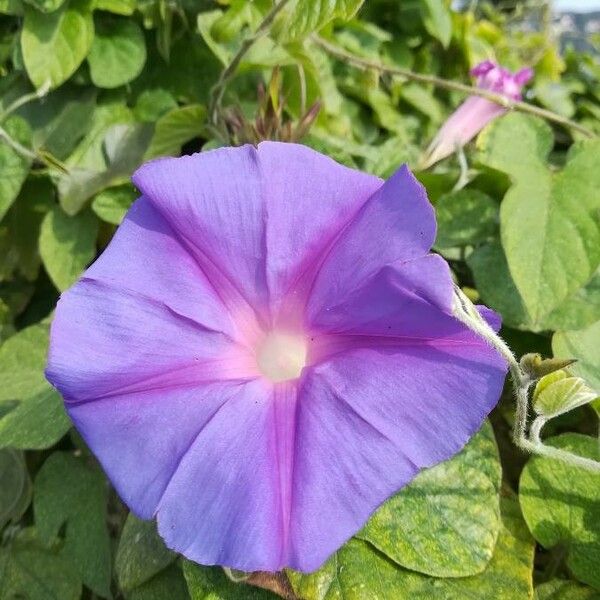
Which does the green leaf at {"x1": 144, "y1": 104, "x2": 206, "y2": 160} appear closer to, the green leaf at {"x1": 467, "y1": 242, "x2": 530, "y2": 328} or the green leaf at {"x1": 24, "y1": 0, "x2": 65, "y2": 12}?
the green leaf at {"x1": 24, "y1": 0, "x2": 65, "y2": 12}

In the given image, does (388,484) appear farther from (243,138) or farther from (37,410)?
(243,138)

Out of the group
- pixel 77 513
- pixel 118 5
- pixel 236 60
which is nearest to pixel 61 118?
pixel 118 5

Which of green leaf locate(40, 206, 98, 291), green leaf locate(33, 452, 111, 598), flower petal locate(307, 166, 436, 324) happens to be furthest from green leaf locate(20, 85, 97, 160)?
flower petal locate(307, 166, 436, 324)

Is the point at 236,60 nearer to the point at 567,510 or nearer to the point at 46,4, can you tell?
the point at 46,4

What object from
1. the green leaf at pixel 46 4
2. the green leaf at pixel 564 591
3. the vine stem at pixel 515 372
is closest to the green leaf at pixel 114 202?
the green leaf at pixel 46 4

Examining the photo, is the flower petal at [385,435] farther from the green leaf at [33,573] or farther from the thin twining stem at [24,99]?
the thin twining stem at [24,99]

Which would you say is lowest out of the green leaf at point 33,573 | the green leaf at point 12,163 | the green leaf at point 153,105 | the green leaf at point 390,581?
the green leaf at point 33,573
